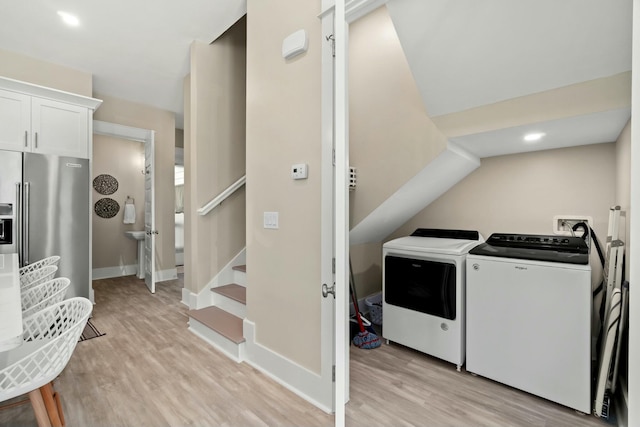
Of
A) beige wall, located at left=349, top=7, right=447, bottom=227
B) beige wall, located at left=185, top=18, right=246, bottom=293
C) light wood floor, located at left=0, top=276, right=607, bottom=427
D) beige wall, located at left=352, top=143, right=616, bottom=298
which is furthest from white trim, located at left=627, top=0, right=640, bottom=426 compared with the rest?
beige wall, located at left=185, top=18, right=246, bottom=293

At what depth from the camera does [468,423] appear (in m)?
1.63

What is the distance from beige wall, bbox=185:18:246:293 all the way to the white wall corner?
55.2 inches

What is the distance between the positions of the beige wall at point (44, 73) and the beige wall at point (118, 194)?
158cm

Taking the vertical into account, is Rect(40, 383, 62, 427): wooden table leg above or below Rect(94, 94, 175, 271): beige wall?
below

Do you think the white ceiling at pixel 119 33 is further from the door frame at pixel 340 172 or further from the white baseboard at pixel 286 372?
the white baseboard at pixel 286 372

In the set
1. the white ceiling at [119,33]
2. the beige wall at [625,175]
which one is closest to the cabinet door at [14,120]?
the white ceiling at [119,33]

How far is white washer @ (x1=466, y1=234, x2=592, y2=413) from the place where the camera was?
66.1 inches

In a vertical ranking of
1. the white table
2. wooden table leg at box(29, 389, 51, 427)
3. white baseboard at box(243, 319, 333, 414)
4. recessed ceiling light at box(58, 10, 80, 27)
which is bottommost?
white baseboard at box(243, 319, 333, 414)

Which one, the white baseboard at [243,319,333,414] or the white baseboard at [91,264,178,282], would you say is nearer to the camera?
the white baseboard at [243,319,333,414]

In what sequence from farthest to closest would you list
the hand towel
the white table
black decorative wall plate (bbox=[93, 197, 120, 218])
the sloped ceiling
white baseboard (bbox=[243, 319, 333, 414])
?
1. the hand towel
2. black decorative wall plate (bbox=[93, 197, 120, 218])
3. white baseboard (bbox=[243, 319, 333, 414])
4. the sloped ceiling
5. the white table

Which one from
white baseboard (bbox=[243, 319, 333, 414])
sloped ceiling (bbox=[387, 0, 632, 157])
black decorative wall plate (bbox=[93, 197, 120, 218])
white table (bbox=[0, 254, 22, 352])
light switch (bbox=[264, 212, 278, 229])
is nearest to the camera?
white table (bbox=[0, 254, 22, 352])

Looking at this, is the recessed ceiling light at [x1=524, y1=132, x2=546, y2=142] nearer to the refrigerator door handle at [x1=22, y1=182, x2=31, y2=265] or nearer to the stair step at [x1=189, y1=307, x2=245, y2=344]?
the stair step at [x1=189, y1=307, x2=245, y2=344]

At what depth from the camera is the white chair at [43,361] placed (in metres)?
1.16

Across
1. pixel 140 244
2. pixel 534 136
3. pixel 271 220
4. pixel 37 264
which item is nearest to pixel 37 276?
pixel 37 264
